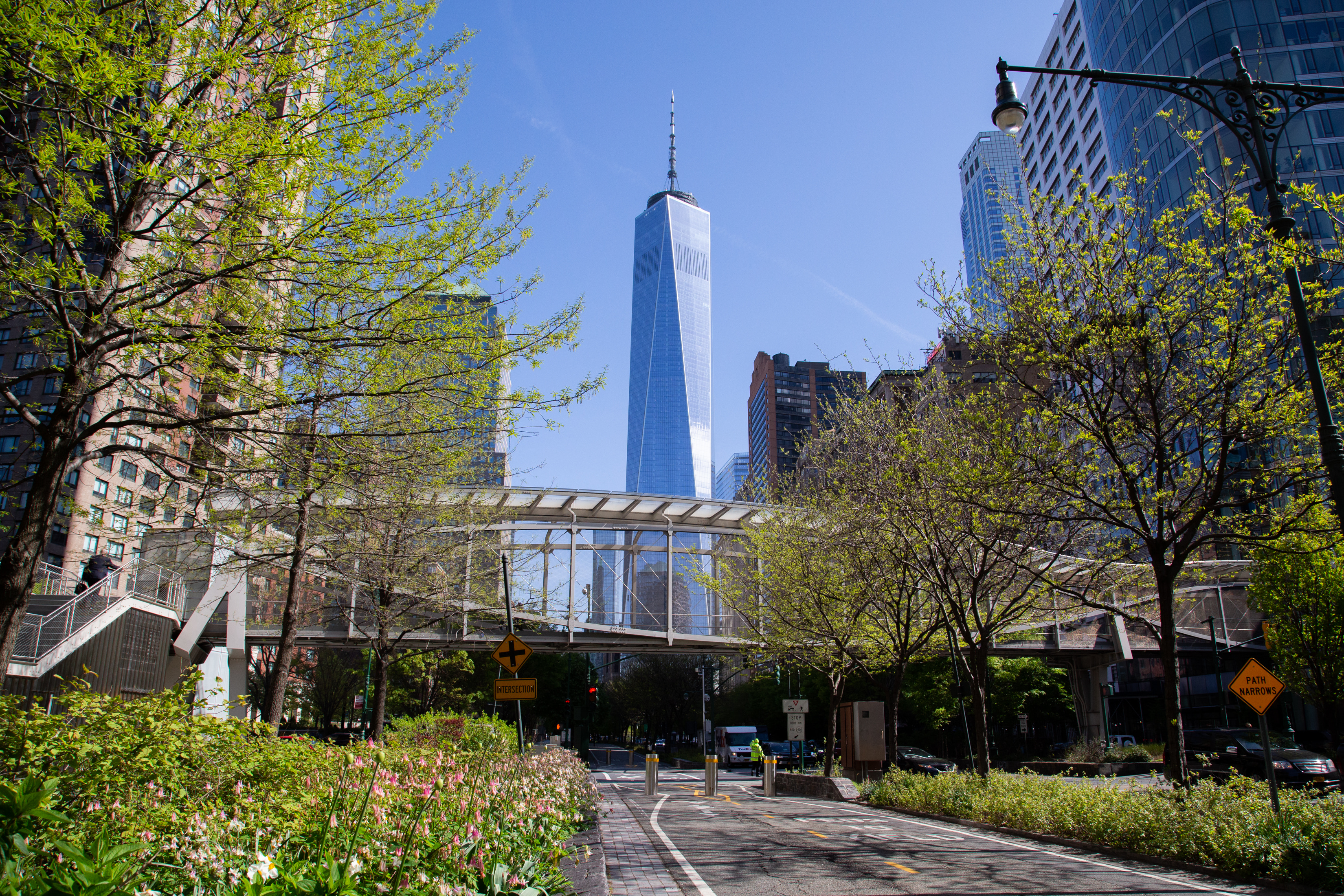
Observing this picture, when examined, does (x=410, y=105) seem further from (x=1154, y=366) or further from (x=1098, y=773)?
(x=1098, y=773)

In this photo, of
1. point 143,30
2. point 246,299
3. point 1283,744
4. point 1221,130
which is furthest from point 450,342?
→ point 1221,130

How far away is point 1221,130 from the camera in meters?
53.2

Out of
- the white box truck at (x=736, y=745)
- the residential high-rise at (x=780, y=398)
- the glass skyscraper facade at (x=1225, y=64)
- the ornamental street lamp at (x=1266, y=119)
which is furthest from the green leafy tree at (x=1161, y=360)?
the residential high-rise at (x=780, y=398)

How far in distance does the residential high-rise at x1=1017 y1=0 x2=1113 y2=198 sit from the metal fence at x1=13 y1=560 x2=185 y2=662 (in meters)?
80.3

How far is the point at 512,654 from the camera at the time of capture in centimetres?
1619

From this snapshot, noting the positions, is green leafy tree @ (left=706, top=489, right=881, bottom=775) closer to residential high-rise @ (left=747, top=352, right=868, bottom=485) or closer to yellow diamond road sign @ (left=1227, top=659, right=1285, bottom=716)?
yellow diamond road sign @ (left=1227, top=659, right=1285, bottom=716)

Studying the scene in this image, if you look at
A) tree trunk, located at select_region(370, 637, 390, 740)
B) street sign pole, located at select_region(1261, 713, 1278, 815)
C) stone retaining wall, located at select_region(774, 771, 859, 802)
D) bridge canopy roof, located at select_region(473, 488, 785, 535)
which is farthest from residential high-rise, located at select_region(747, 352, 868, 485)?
street sign pole, located at select_region(1261, 713, 1278, 815)

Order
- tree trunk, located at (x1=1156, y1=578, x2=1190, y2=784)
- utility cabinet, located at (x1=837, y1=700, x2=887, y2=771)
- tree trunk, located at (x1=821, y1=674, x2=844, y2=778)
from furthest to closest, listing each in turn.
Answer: utility cabinet, located at (x1=837, y1=700, x2=887, y2=771) → tree trunk, located at (x1=821, y1=674, x2=844, y2=778) → tree trunk, located at (x1=1156, y1=578, x2=1190, y2=784)

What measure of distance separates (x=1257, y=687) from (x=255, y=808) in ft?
41.5

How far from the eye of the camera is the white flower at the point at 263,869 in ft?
11.4

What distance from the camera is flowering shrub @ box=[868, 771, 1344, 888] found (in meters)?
8.98

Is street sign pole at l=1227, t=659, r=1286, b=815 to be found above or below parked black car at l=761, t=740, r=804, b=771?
above

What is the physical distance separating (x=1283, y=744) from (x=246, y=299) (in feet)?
114

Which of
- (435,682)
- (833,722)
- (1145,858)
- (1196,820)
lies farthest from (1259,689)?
(435,682)
